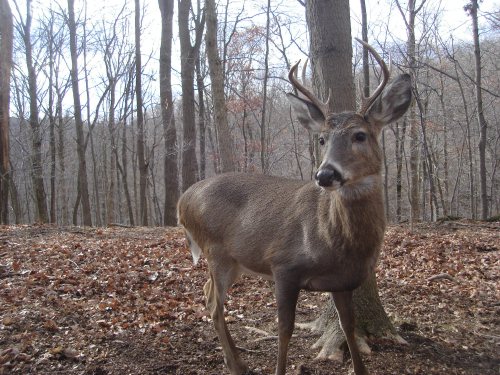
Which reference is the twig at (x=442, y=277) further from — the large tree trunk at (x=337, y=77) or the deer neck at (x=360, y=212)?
the deer neck at (x=360, y=212)

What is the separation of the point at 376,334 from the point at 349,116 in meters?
2.14

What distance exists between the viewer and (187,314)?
5750mm

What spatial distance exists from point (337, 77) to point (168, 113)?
14.7 m

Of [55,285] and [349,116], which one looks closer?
[349,116]

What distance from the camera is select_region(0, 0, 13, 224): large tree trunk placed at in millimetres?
14804

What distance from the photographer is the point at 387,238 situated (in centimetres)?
1038

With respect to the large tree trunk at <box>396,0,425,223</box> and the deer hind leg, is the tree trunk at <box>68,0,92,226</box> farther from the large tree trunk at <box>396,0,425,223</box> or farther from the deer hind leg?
the deer hind leg

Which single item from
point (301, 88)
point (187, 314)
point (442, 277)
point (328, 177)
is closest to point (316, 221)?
point (328, 177)

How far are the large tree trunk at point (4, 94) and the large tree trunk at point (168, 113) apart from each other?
513 cm

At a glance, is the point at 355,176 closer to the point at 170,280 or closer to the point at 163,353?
the point at 163,353

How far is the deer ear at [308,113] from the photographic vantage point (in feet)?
13.5

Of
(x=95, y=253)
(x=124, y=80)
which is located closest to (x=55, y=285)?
(x=95, y=253)

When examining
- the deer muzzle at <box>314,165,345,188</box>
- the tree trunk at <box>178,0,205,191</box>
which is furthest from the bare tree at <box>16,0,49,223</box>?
the deer muzzle at <box>314,165,345,188</box>

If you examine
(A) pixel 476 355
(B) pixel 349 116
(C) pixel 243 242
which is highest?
(B) pixel 349 116
